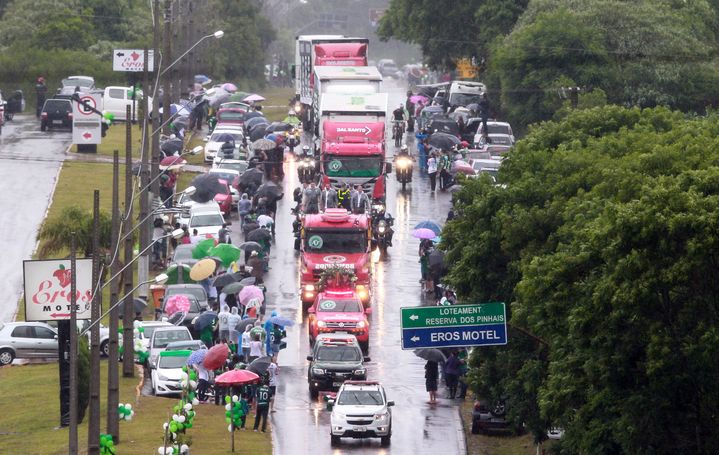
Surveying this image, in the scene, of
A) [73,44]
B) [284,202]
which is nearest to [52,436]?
[284,202]

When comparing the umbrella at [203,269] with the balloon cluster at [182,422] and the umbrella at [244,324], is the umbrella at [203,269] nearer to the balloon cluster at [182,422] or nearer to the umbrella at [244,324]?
the umbrella at [244,324]

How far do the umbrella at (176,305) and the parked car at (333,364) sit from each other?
19.0ft

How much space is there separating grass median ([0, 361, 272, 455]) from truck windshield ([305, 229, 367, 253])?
26.6 feet

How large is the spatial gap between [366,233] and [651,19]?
32038mm

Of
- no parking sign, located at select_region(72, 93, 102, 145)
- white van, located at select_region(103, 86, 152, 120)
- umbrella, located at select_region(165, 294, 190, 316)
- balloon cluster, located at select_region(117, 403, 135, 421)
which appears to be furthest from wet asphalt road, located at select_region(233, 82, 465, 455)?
white van, located at select_region(103, 86, 152, 120)

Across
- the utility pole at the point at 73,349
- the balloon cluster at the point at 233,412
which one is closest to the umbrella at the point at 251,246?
the balloon cluster at the point at 233,412

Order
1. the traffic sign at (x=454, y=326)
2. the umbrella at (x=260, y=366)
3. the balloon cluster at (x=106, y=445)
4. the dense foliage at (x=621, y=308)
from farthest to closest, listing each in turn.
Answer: the umbrella at (x=260, y=366), the balloon cluster at (x=106, y=445), the traffic sign at (x=454, y=326), the dense foliage at (x=621, y=308)

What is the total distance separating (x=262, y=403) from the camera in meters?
39.2

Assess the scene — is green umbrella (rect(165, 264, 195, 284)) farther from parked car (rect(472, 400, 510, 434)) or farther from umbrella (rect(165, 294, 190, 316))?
parked car (rect(472, 400, 510, 434))

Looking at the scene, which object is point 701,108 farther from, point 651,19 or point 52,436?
point 52,436

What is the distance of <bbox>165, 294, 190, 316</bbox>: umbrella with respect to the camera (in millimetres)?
48281

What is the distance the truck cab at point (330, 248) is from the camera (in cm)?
5128

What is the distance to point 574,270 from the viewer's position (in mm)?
32125

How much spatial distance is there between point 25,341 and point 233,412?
43.7ft
